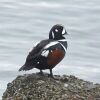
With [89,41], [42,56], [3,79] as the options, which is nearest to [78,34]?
[89,41]

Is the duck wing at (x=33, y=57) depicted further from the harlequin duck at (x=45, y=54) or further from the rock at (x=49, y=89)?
the rock at (x=49, y=89)

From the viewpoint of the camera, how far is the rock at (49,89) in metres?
8.70

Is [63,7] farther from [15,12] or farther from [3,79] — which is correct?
[3,79]

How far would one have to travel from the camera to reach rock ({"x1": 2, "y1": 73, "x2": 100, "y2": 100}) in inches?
343

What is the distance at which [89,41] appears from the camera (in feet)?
54.0

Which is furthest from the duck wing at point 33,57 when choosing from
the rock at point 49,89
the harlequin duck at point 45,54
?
the rock at point 49,89

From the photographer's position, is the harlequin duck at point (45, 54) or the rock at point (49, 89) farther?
the harlequin duck at point (45, 54)

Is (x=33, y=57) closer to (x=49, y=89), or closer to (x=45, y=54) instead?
(x=45, y=54)

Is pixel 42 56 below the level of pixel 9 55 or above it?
above

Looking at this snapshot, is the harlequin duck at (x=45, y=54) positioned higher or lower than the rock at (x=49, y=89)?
higher

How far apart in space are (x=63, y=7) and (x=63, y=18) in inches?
57.2

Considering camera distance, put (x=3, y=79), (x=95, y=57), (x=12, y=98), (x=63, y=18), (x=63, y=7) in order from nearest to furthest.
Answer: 1. (x=12, y=98)
2. (x=3, y=79)
3. (x=95, y=57)
4. (x=63, y=18)
5. (x=63, y=7)

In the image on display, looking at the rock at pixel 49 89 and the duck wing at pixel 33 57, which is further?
the duck wing at pixel 33 57

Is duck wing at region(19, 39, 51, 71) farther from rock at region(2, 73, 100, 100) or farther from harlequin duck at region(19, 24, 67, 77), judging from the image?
rock at region(2, 73, 100, 100)
